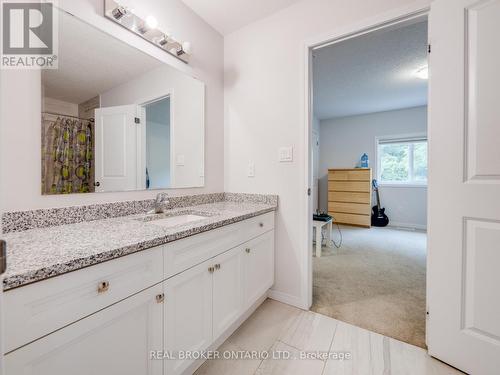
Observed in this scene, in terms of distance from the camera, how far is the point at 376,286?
86.6 inches

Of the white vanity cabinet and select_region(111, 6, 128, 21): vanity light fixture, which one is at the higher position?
select_region(111, 6, 128, 21): vanity light fixture

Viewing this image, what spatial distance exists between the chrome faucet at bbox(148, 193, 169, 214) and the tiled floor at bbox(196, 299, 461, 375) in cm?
95

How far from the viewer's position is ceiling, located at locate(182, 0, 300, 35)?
1.77 m

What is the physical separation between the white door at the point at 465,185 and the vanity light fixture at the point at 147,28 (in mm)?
1609

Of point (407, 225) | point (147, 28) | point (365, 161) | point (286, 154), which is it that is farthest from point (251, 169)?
point (407, 225)

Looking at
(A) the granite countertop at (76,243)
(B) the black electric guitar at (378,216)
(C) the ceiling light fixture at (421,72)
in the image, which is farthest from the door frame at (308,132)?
(B) the black electric guitar at (378,216)

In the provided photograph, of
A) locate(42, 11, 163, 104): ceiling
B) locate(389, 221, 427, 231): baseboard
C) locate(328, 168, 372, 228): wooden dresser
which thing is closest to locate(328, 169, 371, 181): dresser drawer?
locate(328, 168, 372, 228): wooden dresser

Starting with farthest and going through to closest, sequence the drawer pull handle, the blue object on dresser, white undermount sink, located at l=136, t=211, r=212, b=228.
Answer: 1. the blue object on dresser
2. white undermount sink, located at l=136, t=211, r=212, b=228
3. the drawer pull handle

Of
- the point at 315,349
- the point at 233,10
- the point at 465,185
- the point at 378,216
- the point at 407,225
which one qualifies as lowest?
the point at 315,349

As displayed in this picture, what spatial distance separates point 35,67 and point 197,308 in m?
1.39

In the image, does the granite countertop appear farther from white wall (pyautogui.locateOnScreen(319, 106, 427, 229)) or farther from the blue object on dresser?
white wall (pyautogui.locateOnScreen(319, 106, 427, 229))

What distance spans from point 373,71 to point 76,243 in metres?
3.60

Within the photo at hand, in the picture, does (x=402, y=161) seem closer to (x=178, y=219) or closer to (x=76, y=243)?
(x=178, y=219)

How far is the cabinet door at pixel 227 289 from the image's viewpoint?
1.29 metres
